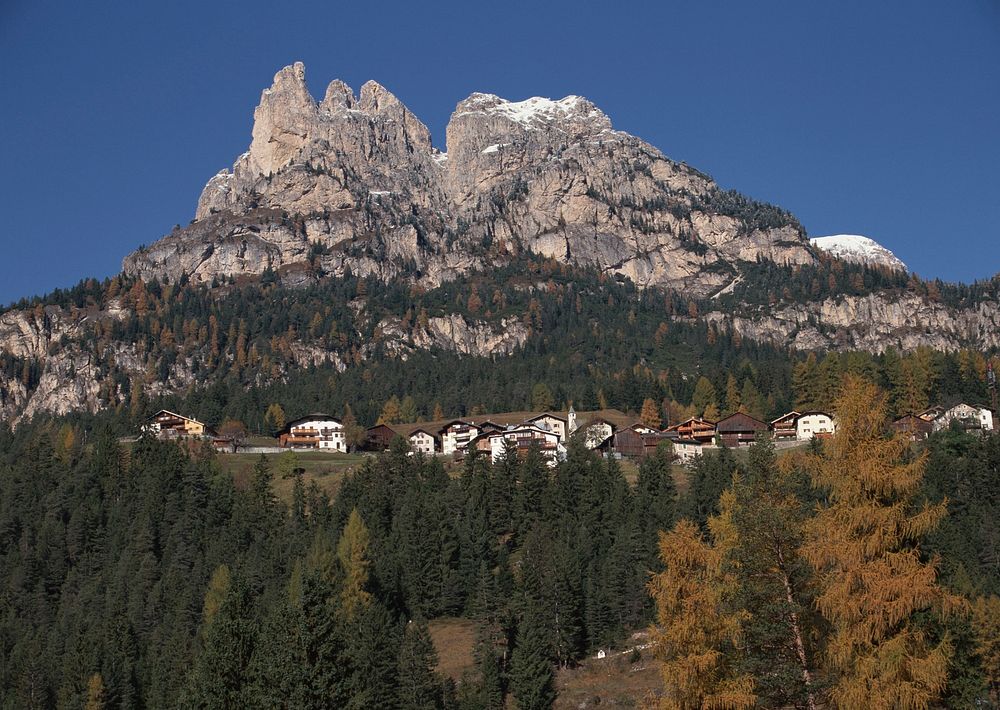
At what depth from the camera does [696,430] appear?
150 meters

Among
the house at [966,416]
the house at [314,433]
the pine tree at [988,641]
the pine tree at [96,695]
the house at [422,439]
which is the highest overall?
the house at [314,433]

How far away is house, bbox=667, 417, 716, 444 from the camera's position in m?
148

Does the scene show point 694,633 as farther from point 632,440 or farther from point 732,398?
point 732,398

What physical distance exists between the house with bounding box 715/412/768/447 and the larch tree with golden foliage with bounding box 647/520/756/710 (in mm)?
114324

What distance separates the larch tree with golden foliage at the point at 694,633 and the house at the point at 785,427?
4622 inches

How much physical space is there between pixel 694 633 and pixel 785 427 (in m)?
124

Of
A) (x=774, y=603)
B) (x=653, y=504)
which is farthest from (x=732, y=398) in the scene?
(x=774, y=603)

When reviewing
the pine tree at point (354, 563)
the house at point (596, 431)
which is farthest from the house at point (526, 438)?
the pine tree at point (354, 563)

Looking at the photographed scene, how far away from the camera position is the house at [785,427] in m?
145

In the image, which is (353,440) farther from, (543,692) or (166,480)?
(543,692)

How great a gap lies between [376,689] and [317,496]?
5534 centimetres

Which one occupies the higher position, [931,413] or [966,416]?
[931,413]

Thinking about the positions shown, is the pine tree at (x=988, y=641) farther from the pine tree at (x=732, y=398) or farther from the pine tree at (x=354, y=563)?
the pine tree at (x=732, y=398)

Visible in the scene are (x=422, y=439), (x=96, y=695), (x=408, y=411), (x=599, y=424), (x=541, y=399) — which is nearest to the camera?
(x=96, y=695)
